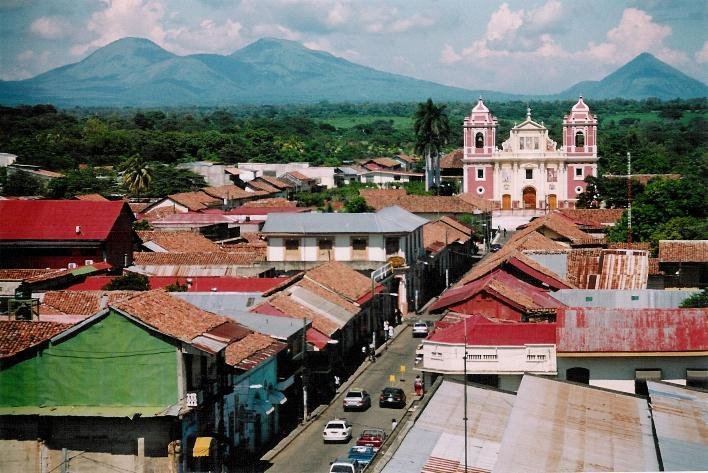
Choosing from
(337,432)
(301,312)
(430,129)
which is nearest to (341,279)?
(301,312)

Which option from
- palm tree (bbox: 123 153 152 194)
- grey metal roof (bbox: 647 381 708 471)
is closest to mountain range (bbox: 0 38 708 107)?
palm tree (bbox: 123 153 152 194)

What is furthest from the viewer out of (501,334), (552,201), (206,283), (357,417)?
(552,201)

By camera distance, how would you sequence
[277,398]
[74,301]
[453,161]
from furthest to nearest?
[453,161], [74,301], [277,398]

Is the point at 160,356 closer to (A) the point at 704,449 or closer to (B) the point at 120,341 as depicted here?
(B) the point at 120,341

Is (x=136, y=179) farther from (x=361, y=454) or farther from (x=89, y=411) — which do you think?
(x=89, y=411)

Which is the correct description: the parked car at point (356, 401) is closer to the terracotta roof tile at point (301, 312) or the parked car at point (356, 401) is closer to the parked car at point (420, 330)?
the terracotta roof tile at point (301, 312)

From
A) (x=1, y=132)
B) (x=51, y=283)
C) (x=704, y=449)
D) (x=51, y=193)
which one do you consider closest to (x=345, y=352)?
(x=51, y=283)
